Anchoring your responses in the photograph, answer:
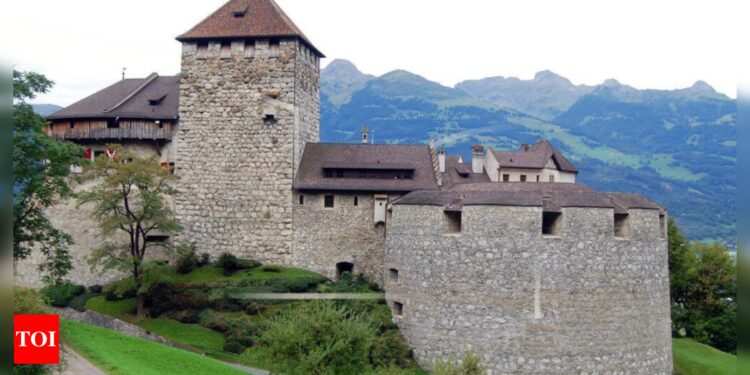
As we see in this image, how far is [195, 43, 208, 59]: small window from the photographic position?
42.7 meters

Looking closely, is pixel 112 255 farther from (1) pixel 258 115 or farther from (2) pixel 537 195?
(2) pixel 537 195

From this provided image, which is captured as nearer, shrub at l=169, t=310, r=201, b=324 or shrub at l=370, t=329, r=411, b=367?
shrub at l=370, t=329, r=411, b=367

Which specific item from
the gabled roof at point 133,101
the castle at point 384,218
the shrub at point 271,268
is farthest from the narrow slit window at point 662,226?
the gabled roof at point 133,101

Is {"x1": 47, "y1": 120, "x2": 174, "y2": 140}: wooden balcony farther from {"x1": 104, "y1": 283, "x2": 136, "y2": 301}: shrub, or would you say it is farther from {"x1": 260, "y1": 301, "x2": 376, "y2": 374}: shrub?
{"x1": 260, "y1": 301, "x2": 376, "y2": 374}: shrub

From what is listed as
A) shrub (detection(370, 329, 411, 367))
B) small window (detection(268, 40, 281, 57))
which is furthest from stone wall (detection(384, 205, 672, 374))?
small window (detection(268, 40, 281, 57))

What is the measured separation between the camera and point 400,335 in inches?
1410

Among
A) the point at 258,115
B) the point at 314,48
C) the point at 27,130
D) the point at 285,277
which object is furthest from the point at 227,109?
the point at 27,130

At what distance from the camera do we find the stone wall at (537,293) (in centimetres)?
3325

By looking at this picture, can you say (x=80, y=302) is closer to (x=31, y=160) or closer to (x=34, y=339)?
(x=31, y=160)

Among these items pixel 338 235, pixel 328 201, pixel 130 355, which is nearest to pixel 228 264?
pixel 338 235

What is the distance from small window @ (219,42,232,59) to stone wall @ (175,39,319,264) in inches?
6.7

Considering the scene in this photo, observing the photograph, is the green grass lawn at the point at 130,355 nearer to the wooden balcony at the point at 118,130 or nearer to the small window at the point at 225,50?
the wooden balcony at the point at 118,130

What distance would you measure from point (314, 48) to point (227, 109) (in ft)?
23.1

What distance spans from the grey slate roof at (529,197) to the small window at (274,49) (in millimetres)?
12221
